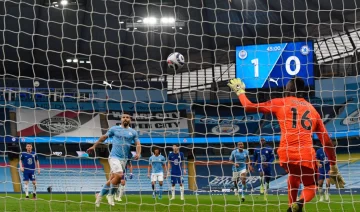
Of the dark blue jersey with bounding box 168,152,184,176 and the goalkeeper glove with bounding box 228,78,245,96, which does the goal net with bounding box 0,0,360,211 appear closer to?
A: the dark blue jersey with bounding box 168,152,184,176

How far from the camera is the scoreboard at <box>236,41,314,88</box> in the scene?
21.5 metres

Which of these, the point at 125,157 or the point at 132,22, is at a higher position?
the point at 132,22

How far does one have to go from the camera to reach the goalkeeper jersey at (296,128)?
728cm

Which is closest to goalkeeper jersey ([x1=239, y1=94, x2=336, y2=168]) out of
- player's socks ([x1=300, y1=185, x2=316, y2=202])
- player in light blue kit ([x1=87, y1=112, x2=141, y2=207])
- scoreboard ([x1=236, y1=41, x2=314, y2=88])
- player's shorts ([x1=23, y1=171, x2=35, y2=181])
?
player's socks ([x1=300, y1=185, x2=316, y2=202])

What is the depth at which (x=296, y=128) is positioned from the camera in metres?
7.38

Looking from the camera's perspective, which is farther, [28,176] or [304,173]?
[28,176]

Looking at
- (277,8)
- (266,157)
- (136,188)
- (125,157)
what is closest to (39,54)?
(136,188)

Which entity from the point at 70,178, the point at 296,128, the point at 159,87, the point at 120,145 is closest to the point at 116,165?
the point at 120,145

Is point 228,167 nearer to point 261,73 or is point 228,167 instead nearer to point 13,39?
point 261,73

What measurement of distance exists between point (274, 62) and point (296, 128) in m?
15.0

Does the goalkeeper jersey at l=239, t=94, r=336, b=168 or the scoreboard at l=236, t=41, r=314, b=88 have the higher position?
the scoreboard at l=236, t=41, r=314, b=88

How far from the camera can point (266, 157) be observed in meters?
17.9

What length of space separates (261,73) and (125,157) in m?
11.9

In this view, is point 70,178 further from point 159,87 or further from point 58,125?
point 159,87
